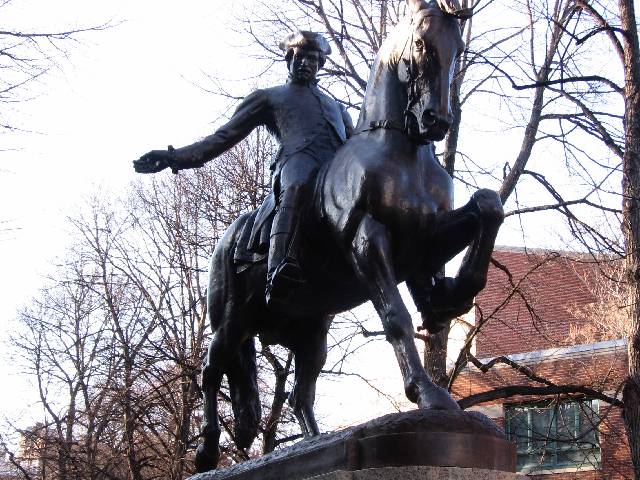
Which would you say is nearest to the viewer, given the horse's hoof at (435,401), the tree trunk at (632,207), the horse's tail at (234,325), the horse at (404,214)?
the horse's hoof at (435,401)

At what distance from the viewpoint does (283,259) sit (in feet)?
18.8

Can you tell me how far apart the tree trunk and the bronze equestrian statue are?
7495 millimetres

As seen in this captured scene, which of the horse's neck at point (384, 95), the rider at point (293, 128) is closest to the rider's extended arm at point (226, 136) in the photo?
the rider at point (293, 128)

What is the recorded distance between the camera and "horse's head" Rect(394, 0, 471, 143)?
5.30 meters

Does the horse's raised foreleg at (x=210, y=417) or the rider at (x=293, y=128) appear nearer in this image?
the rider at (x=293, y=128)

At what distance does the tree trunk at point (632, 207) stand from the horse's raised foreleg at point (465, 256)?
291 inches

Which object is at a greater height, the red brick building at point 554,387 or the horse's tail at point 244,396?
the red brick building at point 554,387

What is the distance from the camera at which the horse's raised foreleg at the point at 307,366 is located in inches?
259

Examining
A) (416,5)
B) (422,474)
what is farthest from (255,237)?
(422,474)

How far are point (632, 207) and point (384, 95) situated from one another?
870 cm

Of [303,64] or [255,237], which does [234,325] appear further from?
[303,64]

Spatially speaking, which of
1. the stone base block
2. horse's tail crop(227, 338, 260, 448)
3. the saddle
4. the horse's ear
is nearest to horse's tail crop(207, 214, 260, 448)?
horse's tail crop(227, 338, 260, 448)

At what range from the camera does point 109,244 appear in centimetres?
2498

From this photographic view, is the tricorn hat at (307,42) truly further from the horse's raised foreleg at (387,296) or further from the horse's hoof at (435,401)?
the horse's hoof at (435,401)
